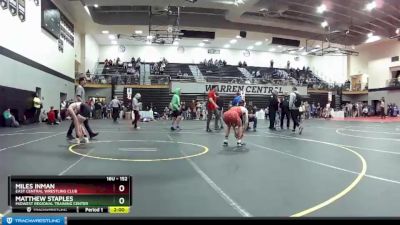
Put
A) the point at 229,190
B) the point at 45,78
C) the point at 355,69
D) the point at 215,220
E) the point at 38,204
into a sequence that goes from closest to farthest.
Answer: the point at 38,204 → the point at 215,220 → the point at 229,190 → the point at 45,78 → the point at 355,69

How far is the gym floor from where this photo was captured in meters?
3.69

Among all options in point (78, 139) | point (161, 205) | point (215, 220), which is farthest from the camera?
point (78, 139)

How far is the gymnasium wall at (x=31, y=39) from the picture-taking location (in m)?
16.0

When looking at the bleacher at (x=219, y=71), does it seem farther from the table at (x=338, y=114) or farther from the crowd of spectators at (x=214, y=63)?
the table at (x=338, y=114)

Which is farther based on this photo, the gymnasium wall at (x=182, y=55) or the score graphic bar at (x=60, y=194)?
the gymnasium wall at (x=182, y=55)

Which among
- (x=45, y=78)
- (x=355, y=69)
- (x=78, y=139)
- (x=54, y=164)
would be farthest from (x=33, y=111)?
(x=355, y=69)

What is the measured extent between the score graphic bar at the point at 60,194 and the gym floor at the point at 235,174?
31.8 inches

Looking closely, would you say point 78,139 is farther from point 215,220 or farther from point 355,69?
point 355,69

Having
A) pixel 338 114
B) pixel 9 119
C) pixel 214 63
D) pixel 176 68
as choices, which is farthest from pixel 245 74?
pixel 9 119

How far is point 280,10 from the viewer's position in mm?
26641

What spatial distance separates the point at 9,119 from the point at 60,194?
15458mm

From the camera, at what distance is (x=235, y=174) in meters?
5.45

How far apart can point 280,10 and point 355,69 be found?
21.0m

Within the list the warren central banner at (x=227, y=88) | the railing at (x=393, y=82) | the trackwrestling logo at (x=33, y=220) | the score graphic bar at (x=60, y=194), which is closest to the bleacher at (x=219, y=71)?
the warren central banner at (x=227, y=88)
